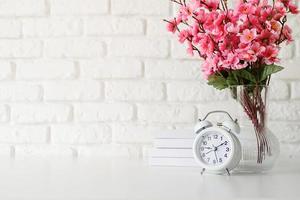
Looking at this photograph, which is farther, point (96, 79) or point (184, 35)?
point (96, 79)

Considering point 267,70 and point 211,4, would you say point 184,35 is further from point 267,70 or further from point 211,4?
point 267,70

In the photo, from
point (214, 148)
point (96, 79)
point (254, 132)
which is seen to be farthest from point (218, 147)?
point (96, 79)

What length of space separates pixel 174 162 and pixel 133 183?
12.9 inches

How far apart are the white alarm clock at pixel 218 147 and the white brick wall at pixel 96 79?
440 mm

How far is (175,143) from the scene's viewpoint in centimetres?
134

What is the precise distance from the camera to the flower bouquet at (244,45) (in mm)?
1183

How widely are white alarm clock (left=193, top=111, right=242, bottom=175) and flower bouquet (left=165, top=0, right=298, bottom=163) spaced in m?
0.09

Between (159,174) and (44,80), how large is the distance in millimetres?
733

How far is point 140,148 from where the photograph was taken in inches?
65.7

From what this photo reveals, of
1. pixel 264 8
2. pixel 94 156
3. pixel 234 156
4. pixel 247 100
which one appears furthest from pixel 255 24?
pixel 94 156

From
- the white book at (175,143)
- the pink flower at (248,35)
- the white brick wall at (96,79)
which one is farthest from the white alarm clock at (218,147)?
the white brick wall at (96,79)

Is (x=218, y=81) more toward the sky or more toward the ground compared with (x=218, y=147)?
more toward the sky

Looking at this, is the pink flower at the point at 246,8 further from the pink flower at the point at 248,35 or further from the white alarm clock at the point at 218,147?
the white alarm clock at the point at 218,147

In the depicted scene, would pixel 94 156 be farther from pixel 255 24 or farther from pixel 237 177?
pixel 255 24
